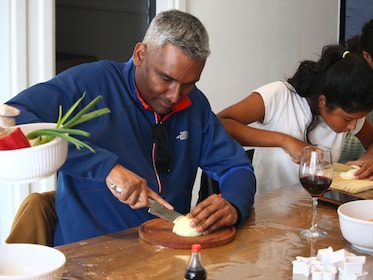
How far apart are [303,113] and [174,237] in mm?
1167

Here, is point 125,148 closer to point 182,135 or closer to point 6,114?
point 182,135

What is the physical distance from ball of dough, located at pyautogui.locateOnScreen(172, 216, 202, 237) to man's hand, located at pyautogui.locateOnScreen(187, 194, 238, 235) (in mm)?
11

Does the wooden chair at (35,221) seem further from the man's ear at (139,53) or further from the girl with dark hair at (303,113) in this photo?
the girl with dark hair at (303,113)

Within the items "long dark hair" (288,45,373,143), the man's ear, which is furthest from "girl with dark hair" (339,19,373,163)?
the man's ear

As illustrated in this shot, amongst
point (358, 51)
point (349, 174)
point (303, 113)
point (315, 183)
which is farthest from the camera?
point (358, 51)

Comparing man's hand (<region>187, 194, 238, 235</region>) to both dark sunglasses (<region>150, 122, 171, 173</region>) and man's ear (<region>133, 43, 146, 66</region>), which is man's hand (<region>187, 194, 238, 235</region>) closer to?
dark sunglasses (<region>150, 122, 171, 173</region>)

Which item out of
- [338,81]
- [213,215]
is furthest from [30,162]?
[338,81]

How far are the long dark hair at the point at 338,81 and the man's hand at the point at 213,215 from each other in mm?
815

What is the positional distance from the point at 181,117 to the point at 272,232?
20.4 inches

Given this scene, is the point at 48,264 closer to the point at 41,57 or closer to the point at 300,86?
the point at 300,86

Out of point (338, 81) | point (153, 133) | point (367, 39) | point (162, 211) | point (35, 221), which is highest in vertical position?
point (367, 39)

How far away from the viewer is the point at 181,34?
1667 millimetres

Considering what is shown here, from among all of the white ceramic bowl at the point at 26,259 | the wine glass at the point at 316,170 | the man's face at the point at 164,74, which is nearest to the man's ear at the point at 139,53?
the man's face at the point at 164,74

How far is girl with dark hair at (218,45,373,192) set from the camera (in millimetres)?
2186
